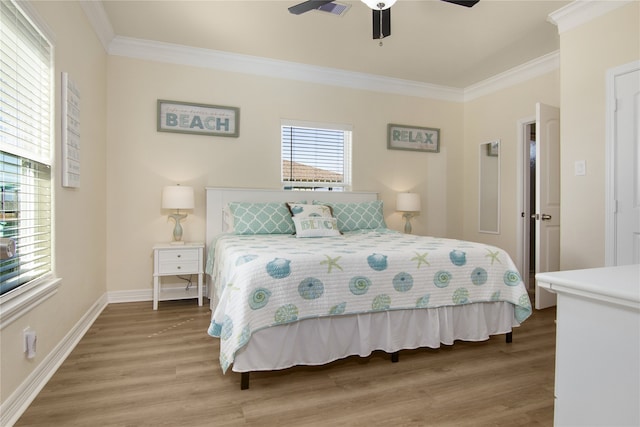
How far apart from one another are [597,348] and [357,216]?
10.1 feet

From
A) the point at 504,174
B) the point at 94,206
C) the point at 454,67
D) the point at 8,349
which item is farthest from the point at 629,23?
the point at 94,206

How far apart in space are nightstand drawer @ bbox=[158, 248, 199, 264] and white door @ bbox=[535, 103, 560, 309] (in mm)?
3299

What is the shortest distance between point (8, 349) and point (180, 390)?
0.78 metres

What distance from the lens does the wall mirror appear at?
4547 millimetres

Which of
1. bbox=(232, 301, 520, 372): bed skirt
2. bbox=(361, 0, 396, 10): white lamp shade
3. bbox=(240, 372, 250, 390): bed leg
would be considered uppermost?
bbox=(361, 0, 396, 10): white lamp shade

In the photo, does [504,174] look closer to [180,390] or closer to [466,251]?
[466,251]

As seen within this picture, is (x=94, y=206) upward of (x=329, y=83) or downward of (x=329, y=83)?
downward

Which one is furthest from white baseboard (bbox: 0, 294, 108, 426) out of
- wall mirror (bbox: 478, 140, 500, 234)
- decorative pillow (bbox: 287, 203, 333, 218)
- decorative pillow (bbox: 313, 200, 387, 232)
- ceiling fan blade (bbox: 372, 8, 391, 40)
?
wall mirror (bbox: 478, 140, 500, 234)

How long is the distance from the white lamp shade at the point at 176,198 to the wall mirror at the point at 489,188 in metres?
3.69

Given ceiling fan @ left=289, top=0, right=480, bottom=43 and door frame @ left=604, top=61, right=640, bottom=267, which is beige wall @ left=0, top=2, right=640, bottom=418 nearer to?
door frame @ left=604, top=61, right=640, bottom=267

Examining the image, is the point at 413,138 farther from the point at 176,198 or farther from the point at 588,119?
the point at 176,198

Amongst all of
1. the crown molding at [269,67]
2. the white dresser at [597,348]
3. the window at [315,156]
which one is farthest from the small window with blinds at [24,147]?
the window at [315,156]

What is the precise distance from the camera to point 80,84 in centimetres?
268

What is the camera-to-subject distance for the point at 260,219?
11.3ft
